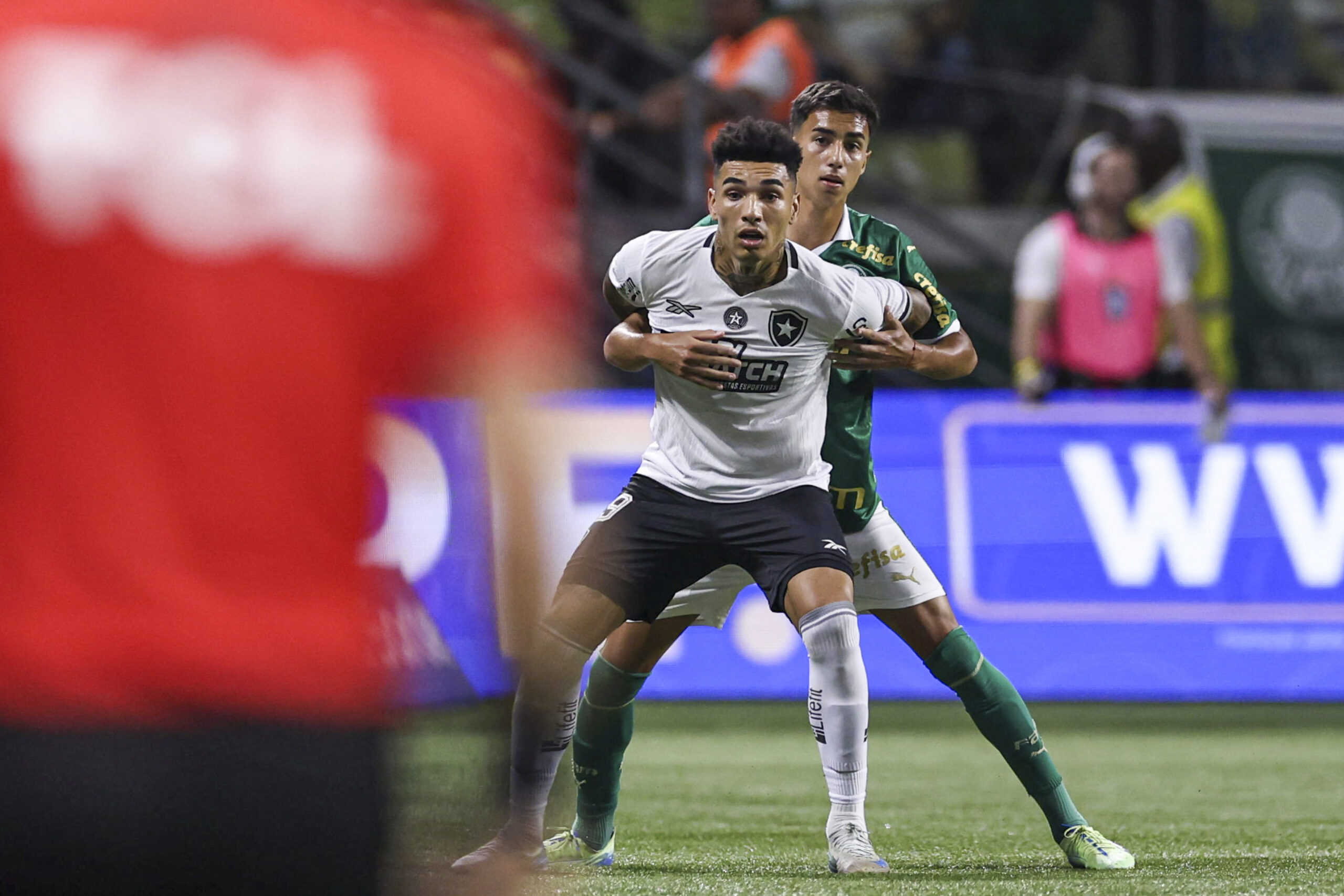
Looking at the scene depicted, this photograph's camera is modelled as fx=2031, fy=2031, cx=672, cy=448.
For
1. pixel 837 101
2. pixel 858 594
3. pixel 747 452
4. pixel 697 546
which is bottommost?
pixel 858 594

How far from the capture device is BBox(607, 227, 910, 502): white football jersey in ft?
15.5

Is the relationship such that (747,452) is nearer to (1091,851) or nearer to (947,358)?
(947,358)

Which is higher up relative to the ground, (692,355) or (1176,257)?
(1176,257)

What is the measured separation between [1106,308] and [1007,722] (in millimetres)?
5134

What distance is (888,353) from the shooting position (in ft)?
15.7

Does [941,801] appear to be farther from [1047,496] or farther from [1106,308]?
[1106,308]

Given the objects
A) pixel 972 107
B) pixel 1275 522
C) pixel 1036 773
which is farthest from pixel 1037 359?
pixel 1036 773

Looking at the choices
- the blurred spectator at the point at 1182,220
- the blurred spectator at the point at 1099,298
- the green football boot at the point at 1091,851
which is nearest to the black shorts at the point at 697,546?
the green football boot at the point at 1091,851

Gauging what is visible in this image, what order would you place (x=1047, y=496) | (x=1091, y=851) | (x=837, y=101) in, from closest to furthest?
(x=1091, y=851), (x=837, y=101), (x=1047, y=496)

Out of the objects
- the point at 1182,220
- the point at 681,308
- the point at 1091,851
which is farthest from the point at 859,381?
the point at 1182,220

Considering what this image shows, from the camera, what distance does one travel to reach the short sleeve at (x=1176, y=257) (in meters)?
9.82

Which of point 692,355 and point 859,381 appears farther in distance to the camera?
point 859,381

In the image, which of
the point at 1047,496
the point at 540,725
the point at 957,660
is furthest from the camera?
the point at 1047,496

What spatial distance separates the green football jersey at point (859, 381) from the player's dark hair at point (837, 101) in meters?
0.26
